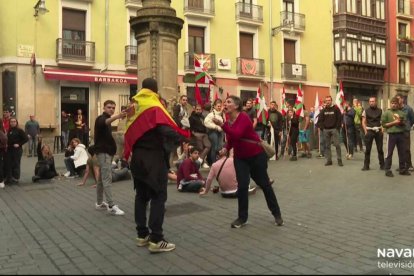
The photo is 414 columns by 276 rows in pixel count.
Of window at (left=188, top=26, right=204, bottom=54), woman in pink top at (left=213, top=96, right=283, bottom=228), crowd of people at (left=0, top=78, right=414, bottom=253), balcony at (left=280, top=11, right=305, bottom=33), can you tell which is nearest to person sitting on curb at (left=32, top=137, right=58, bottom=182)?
→ crowd of people at (left=0, top=78, right=414, bottom=253)

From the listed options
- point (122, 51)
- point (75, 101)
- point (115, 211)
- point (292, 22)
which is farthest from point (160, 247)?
point (292, 22)

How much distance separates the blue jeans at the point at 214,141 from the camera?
40.0 feet

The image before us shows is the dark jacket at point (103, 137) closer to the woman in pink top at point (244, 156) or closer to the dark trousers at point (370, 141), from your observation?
the woman in pink top at point (244, 156)

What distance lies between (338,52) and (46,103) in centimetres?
2256

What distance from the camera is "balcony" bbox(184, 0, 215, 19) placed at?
3070 cm

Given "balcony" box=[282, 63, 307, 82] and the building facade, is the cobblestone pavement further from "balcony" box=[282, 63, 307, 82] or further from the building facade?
"balcony" box=[282, 63, 307, 82]

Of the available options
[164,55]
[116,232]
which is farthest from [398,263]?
[164,55]

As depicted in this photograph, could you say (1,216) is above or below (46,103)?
below

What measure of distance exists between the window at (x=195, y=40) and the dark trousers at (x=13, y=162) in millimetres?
20346

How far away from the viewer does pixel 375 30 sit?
39625 millimetres

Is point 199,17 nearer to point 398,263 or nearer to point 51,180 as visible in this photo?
point 51,180

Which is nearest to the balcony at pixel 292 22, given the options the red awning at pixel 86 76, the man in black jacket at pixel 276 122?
the red awning at pixel 86 76

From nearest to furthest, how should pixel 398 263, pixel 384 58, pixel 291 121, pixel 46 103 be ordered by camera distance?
pixel 398 263 < pixel 291 121 < pixel 46 103 < pixel 384 58

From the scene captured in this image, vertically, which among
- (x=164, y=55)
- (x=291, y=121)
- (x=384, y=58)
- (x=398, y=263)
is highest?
(x=384, y=58)
